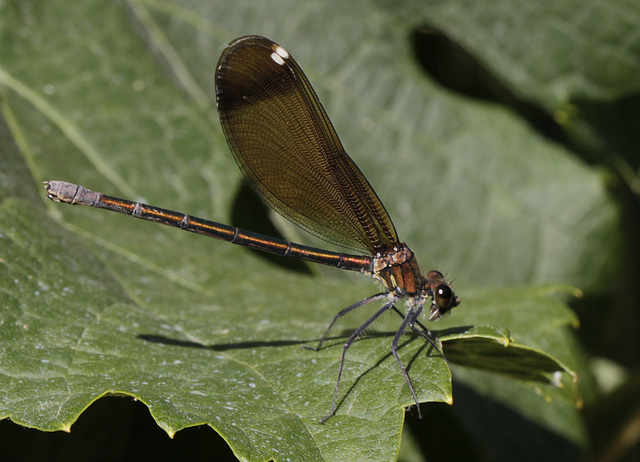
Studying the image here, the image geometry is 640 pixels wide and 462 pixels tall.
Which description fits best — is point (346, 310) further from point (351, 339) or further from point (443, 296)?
point (443, 296)

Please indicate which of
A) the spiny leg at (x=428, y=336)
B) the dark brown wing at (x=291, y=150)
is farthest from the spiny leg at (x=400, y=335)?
the dark brown wing at (x=291, y=150)

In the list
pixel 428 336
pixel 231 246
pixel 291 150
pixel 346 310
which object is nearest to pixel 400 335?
pixel 428 336

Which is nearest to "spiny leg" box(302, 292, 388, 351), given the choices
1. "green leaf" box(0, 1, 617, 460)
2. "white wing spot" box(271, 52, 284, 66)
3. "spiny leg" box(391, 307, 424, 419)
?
"green leaf" box(0, 1, 617, 460)

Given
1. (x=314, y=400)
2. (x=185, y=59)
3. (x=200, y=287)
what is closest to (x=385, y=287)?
(x=200, y=287)

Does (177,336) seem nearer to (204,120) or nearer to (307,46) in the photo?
(204,120)

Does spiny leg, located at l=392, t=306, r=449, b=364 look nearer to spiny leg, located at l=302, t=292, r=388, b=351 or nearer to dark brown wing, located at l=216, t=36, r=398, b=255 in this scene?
spiny leg, located at l=302, t=292, r=388, b=351
